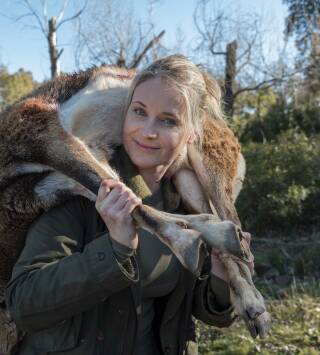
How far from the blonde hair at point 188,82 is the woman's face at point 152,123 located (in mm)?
40

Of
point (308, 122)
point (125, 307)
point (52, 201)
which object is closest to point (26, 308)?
point (125, 307)

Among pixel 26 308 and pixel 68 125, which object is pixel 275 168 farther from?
pixel 26 308

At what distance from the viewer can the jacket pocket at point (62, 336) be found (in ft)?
6.56

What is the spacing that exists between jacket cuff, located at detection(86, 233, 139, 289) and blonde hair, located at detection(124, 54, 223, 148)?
0.84 meters

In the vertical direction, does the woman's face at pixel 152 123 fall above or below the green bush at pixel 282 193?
above

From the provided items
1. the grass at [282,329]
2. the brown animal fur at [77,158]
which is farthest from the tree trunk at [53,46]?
the brown animal fur at [77,158]

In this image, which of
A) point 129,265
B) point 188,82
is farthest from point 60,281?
point 188,82

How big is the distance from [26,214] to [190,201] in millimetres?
922

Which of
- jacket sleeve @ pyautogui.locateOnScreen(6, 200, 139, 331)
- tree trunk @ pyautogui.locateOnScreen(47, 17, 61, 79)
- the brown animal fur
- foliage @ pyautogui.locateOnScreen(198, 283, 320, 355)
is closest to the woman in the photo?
jacket sleeve @ pyautogui.locateOnScreen(6, 200, 139, 331)

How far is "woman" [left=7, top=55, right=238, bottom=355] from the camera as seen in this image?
1.88 m

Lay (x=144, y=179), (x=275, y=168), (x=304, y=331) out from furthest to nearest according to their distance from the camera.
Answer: (x=275, y=168)
(x=304, y=331)
(x=144, y=179)

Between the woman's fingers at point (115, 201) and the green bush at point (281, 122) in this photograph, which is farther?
the green bush at point (281, 122)

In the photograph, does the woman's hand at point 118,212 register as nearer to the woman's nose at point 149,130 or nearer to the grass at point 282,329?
the woman's nose at point 149,130

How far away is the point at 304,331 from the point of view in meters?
5.38
